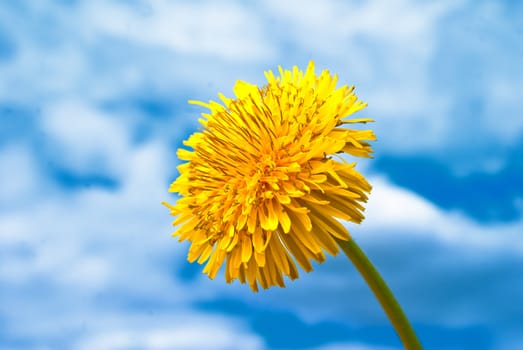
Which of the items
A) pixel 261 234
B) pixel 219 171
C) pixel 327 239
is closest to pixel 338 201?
pixel 327 239

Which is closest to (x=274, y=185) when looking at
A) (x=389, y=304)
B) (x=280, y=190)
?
(x=280, y=190)

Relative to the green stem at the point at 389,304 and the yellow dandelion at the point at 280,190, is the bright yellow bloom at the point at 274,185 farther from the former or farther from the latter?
the green stem at the point at 389,304

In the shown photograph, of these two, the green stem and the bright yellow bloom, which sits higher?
the bright yellow bloom

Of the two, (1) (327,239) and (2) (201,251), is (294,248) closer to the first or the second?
(1) (327,239)

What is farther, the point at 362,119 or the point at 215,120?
the point at 215,120

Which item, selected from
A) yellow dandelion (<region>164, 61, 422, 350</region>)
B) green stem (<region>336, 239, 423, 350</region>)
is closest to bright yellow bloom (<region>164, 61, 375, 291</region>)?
yellow dandelion (<region>164, 61, 422, 350</region>)

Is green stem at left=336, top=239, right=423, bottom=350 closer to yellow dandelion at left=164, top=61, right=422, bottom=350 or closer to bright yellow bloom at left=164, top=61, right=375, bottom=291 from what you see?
yellow dandelion at left=164, top=61, right=422, bottom=350

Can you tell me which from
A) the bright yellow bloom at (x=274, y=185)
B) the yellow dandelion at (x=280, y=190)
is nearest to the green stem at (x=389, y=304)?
the yellow dandelion at (x=280, y=190)

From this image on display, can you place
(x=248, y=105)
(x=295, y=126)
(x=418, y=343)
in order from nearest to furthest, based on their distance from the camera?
(x=418, y=343) < (x=295, y=126) < (x=248, y=105)

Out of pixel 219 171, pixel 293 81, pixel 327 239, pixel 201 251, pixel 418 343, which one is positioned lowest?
pixel 418 343
